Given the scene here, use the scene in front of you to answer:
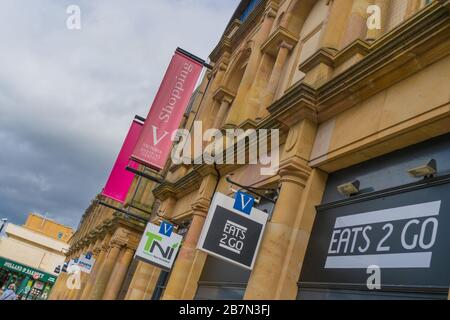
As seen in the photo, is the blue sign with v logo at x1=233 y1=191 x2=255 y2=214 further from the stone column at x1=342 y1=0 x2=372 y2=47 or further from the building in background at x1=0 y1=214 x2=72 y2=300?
the building in background at x1=0 y1=214 x2=72 y2=300

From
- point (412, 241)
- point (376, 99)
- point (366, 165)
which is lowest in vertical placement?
point (412, 241)

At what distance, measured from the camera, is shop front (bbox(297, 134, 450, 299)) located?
160 inches

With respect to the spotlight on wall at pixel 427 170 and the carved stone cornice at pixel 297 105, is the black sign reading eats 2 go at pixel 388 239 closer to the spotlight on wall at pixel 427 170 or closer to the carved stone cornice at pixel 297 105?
the spotlight on wall at pixel 427 170

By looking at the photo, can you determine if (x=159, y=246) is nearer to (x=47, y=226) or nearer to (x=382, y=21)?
(x=382, y=21)

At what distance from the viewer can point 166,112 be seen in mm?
12812

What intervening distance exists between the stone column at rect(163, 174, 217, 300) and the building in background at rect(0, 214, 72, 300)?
45607 mm

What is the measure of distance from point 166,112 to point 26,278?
47.7m

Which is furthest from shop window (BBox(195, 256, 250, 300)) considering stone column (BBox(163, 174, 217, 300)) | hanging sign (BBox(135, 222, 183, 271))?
hanging sign (BBox(135, 222, 183, 271))

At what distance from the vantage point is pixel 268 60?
463 inches

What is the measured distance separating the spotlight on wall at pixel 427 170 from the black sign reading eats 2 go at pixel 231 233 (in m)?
2.49

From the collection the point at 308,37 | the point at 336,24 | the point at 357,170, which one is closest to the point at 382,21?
the point at 336,24
